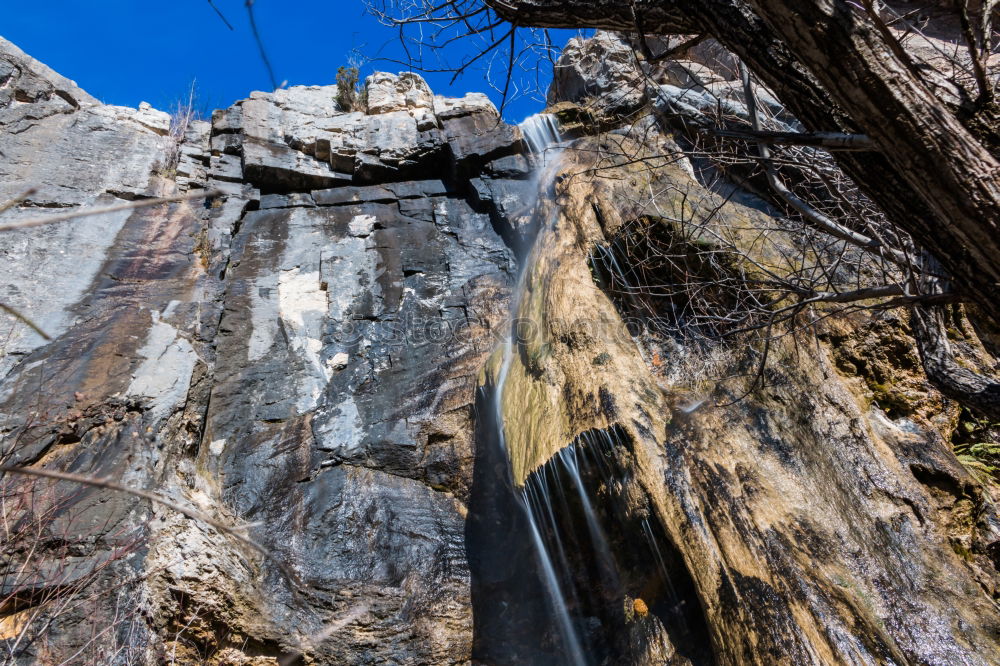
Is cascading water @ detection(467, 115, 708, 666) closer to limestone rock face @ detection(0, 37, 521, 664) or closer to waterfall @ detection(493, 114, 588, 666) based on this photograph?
waterfall @ detection(493, 114, 588, 666)

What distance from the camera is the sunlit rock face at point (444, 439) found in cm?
330

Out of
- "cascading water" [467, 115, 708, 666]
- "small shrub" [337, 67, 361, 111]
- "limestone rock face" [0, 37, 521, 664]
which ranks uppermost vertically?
"small shrub" [337, 67, 361, 111]


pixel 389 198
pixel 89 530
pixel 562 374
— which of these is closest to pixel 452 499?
pixel 562 374

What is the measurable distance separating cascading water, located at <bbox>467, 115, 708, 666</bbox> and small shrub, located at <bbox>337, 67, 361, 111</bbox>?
21.5ft

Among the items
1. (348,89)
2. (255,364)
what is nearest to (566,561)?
(255,364)

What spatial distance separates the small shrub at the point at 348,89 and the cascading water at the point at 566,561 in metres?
6.56

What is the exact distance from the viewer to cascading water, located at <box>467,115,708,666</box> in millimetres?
3504

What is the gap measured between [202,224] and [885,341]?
7628 millimetres

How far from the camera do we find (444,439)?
5773 mm

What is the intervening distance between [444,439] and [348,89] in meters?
7.58

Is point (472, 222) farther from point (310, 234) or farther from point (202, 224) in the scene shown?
point (202, 224)

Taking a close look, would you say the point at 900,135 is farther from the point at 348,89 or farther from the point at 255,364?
the point at 348,89

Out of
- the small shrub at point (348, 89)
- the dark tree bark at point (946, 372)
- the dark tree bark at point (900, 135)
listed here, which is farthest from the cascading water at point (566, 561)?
the small shrub at point (348, 89)

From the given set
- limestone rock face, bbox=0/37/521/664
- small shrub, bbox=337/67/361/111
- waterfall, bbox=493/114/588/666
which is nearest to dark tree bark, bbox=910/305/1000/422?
waterfall, bbox=493/114/588/666
